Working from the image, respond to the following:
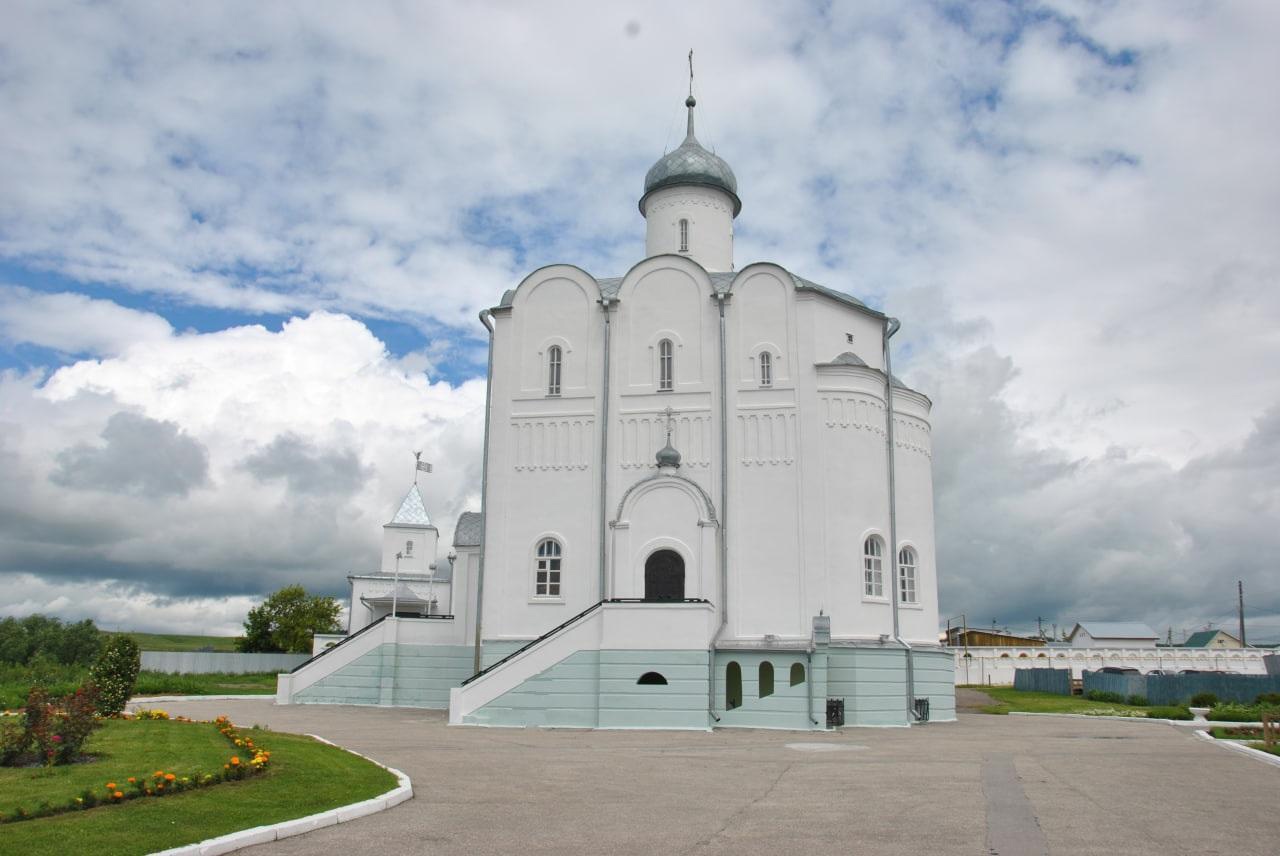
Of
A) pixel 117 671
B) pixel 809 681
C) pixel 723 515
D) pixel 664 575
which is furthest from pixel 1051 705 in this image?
pixel 117 671

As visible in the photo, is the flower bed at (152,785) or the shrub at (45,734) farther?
the shrub at (45,734)

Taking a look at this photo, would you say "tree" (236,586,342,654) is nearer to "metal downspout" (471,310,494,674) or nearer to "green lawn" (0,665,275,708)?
"green lawn" (0,665,275,708)

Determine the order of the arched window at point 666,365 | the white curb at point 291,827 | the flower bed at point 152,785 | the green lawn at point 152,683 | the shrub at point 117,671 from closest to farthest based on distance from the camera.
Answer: the white curb at point 291,827 < the flower bed at point 152,785 < the shrub at point 117,671 < the arched window at point 666,365 < the green lawn at point 152,683

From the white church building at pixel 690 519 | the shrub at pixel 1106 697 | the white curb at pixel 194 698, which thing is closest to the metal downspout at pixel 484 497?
the white church building at pixel 690 519

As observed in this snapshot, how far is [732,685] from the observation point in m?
23.6

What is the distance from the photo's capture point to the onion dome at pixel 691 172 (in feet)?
101

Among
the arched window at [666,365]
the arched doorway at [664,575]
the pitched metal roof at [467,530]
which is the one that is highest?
the arched window at [666,365]

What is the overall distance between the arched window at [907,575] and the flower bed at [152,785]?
17.7 metres

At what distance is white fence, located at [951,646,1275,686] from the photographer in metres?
56.4

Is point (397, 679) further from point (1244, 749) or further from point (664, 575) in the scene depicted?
point (1244, 749)

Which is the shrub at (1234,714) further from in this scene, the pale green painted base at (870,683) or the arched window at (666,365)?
the arched window at (666,365)

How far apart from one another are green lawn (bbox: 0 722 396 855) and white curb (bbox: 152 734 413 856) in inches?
6.4

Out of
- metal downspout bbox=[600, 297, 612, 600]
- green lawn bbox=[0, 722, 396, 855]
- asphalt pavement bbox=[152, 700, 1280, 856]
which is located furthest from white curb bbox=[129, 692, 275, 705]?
green lawn bbox=[0, 722, 396, 855]

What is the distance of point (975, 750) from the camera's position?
55.4ft
